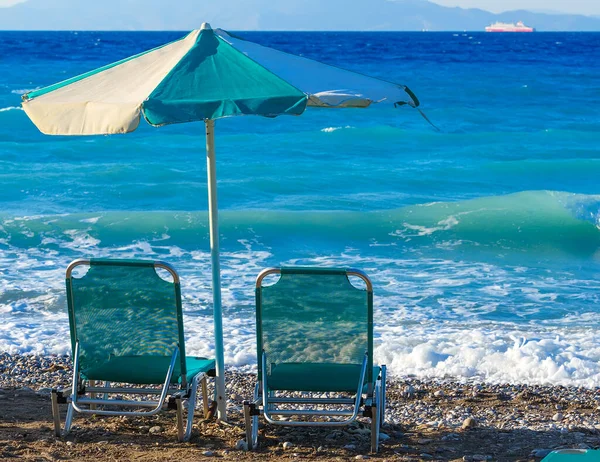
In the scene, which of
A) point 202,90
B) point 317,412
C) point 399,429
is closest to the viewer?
point 202,90

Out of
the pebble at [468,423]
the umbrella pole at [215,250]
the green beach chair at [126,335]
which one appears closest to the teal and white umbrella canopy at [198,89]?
the umbrella pole at [215,250]

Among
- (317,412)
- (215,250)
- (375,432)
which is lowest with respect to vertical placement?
(375,432)

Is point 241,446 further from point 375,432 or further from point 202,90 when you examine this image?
point 202,90

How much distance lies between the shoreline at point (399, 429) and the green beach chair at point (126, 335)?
0.19 metres

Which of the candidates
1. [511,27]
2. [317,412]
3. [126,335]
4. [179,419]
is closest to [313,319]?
[317,412]

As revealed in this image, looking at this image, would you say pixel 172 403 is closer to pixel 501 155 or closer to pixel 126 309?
pixel 126 309

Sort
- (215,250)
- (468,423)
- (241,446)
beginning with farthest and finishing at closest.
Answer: (468,423) → (215,250) → (241,446)

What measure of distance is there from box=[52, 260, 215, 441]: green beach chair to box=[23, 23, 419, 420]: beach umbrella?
1.22 ft

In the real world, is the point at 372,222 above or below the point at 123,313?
below

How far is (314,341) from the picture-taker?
4.55 metres

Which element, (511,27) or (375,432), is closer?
(375,432)

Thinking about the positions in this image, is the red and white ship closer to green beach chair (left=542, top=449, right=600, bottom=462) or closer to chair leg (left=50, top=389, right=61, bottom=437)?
chair leg (left=50, top=389, right=61, bottom=437)

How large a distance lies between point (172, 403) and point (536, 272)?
261 inches

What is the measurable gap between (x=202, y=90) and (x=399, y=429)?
7.51 ft
